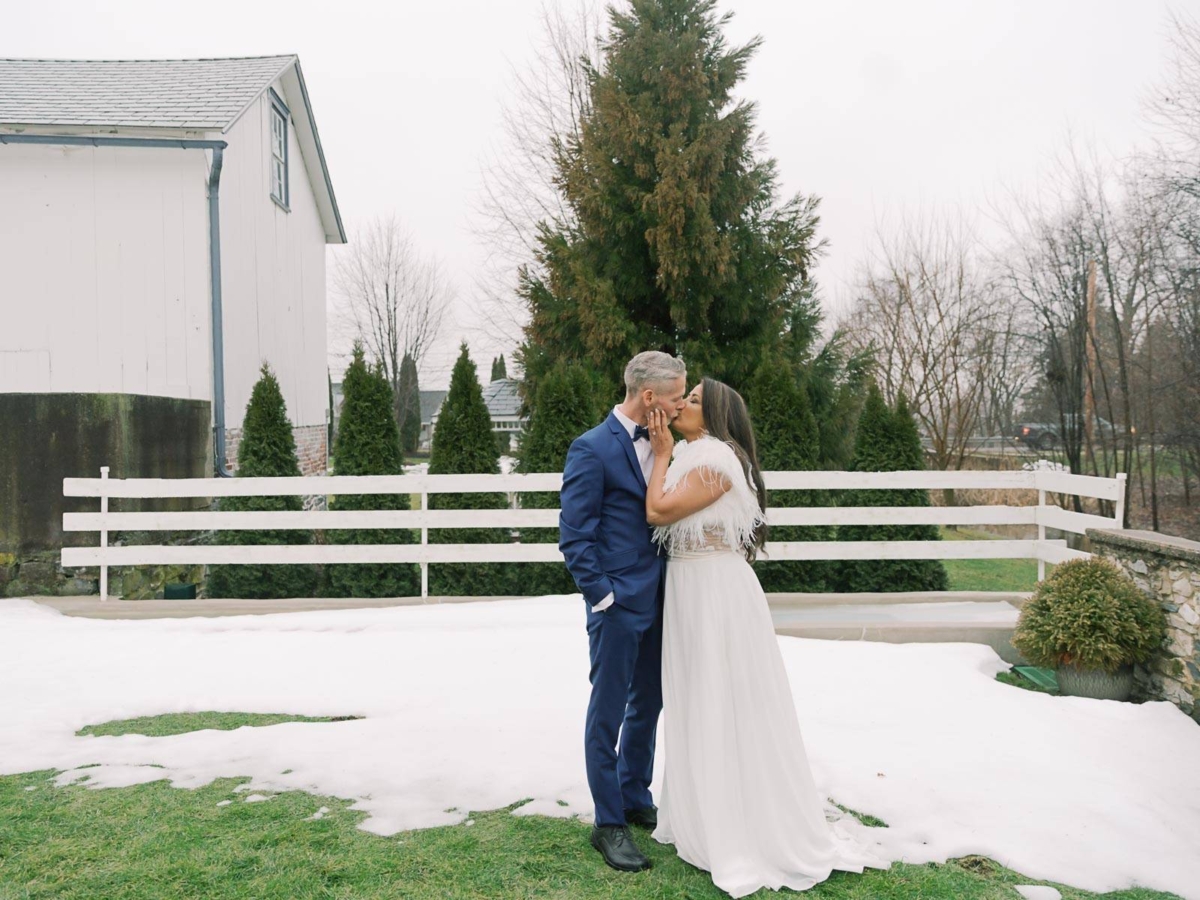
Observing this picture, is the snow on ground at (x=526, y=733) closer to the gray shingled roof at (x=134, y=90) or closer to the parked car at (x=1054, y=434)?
the gray shingled roof at (x=134, y=90)

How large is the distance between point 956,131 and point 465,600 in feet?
48.8

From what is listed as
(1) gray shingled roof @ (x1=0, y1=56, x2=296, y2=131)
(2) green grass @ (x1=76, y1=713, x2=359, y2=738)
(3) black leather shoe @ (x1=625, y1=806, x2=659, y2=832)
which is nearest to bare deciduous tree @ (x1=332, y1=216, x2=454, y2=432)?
(1) gray shingled roof @ (x1=0, y1=56, x2=296, y2=131)

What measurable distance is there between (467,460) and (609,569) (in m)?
5.70

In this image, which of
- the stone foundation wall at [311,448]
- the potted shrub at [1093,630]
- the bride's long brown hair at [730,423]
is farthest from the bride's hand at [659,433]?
the stone foundation wall at [311,448]

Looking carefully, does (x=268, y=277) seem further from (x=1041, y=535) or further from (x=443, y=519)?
(x=1041, y=535)

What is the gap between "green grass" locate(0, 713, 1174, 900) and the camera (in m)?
2.91

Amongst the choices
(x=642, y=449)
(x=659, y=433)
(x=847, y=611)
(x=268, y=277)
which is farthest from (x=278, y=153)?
(x=659, y=433)

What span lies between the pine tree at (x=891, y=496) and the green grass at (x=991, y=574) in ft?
6.74

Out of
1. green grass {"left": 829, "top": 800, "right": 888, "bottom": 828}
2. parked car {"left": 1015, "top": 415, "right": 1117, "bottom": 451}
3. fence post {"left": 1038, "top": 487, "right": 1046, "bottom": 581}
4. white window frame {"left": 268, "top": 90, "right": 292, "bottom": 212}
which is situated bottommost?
green grass {"left": 829, "top": 800, "right": 888, "bottom": 828}

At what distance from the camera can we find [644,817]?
139 inches

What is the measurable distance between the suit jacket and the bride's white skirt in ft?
0.56

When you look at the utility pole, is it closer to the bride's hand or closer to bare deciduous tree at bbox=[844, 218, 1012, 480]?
bare deciduous tree at bbox=[844, 218, 1012, 480]

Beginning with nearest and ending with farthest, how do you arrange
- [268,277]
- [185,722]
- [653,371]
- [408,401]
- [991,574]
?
[653,371]
[185,722]
[268,277]
[991,574]
[408,401]

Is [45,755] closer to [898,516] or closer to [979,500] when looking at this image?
[898,516]
